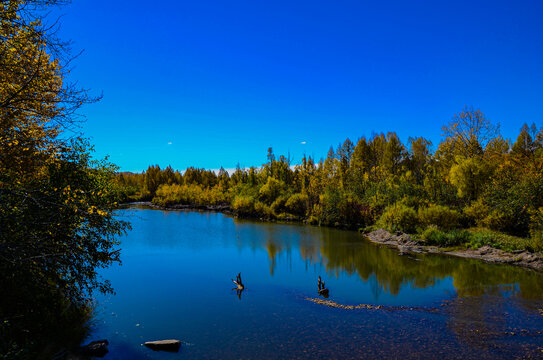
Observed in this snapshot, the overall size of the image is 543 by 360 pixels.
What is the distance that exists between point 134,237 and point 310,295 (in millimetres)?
24942

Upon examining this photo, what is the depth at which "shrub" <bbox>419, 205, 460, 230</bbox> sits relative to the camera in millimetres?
31609

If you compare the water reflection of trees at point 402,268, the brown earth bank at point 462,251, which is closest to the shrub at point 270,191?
the brown earth bank at point 462,251

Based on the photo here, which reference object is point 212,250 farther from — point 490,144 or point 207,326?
point 490,144

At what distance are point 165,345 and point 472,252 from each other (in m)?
24.2

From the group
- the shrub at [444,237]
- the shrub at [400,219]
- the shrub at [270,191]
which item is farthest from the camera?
the shrub at [270,191]

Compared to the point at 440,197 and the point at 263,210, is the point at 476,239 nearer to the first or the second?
the point at 440,197

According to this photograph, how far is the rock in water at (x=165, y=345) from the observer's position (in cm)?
1080

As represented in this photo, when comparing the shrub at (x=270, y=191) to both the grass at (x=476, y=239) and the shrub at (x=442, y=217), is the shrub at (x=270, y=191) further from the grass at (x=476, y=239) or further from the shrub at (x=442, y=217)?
the grass at (x=476, y=239)

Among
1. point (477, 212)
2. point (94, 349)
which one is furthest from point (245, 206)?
point (94, 349)

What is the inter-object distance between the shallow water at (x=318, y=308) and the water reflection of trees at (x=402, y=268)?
3.1 inches

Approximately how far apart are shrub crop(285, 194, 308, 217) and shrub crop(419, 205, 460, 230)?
84.2 ft

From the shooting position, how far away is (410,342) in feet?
37.6

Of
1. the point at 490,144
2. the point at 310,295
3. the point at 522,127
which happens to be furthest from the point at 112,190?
the point at 522,127

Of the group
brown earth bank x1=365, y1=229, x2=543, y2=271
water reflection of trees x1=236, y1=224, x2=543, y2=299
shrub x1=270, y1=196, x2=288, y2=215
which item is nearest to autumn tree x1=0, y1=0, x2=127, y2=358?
water reflection of trees x1=236, y1=224, x2=543, y2=299
